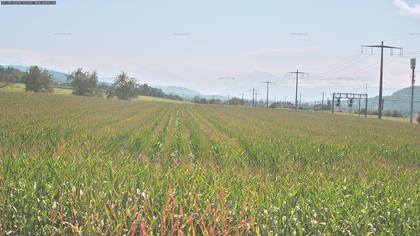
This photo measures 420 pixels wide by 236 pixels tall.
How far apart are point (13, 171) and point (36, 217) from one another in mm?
1983

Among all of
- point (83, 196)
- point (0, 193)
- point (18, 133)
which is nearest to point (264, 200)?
point (83, 196)

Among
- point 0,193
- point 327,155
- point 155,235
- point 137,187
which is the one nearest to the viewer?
point 155,235

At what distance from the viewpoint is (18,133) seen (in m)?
17.5

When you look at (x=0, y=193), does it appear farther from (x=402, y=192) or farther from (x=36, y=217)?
(x=402, y=192)

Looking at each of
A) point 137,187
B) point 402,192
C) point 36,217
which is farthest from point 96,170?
point 402,192

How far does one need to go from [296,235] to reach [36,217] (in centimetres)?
343

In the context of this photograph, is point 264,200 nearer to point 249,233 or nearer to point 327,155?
point 249,233

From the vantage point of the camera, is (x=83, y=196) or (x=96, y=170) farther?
(x=96, y=170)

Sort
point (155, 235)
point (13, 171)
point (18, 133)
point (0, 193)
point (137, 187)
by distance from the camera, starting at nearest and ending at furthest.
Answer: point (155, 235) < point (0, 193) < point (137, 187) < point (13, 171) < point (18, 133)

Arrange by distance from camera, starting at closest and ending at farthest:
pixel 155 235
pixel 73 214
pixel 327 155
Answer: pixel 155 235
pixel 73 214
pixel 327 155

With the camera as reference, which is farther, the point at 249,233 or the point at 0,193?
the point at 0,193

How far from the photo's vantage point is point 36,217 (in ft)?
19.4

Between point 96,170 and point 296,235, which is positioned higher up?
point 96,170

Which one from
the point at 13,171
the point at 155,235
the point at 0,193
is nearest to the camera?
the point at 155,235
